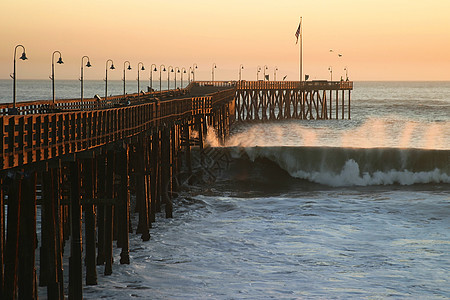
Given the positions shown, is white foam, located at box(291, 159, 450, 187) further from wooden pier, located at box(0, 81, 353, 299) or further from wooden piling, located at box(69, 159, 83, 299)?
wooden piling, located at box(69, 159, 83, 299)

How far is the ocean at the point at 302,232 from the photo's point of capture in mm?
23641

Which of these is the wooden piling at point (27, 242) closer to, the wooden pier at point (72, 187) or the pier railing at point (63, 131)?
the wooden pier at point (72, 187)

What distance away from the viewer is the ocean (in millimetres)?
23641

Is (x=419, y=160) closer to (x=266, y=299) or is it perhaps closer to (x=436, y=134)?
(x=266, y=299)

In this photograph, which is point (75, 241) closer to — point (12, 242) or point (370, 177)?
→ point (12, 242)

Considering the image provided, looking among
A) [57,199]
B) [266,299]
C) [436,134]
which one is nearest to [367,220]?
[266,299]

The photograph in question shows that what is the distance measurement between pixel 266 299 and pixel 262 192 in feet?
78.9

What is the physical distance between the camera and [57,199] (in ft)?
66.7

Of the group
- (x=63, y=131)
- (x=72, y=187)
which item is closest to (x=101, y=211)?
(x=72, y=187)

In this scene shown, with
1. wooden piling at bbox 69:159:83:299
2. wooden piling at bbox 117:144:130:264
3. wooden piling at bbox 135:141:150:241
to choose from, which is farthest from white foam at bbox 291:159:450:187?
wooden piling at bbox 69:159:83:299

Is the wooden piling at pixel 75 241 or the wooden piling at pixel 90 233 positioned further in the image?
the wooden piling at pixel 90 233

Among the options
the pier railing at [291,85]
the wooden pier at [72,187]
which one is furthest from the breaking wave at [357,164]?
the pier railing at [291,85]

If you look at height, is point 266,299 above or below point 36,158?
below

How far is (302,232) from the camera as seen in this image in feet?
105
